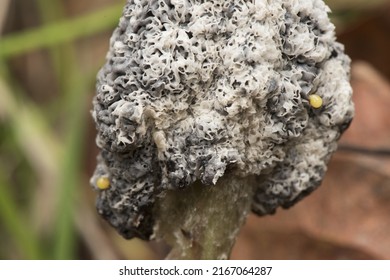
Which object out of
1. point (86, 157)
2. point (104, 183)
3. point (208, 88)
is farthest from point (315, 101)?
point (86, 157)

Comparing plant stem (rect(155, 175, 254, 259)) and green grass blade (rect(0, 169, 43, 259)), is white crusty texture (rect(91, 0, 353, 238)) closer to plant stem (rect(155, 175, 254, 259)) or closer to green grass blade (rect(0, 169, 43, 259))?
plant stem (rect(155, 175, 254, 259))

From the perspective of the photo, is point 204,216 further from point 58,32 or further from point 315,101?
point 58,32

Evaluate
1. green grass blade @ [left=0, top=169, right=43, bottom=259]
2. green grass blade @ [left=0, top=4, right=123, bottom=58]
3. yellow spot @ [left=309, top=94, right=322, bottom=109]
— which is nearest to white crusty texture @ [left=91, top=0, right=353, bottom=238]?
yellow spot @ [left=309, top=94, right=322, bottom=109]

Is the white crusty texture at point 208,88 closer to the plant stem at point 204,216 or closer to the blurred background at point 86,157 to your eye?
the plant stem at point 204,216

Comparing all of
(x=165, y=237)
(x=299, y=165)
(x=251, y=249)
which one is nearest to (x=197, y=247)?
(x=165, y=237)

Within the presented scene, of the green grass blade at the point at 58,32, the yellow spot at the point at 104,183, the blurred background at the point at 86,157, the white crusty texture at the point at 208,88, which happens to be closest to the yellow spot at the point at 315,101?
the white crusty texture at the point at 208,88

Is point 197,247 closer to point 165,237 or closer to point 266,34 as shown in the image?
point 165,237
